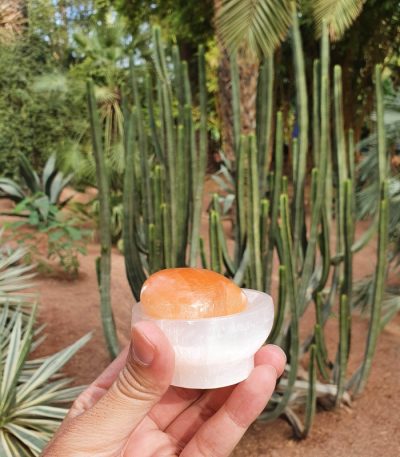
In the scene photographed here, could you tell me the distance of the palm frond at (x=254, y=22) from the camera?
3.57 m

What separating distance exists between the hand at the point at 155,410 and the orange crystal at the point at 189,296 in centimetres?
8

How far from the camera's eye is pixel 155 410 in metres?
1.21

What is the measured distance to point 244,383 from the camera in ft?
3.30

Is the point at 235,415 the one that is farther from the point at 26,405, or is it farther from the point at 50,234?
the point at 50,234

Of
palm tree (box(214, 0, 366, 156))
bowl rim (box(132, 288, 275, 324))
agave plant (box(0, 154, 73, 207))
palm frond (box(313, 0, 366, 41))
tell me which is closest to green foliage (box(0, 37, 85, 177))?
agave plant (box(0, 154, 73, 207))

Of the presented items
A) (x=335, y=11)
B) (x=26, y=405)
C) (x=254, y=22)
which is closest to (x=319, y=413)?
(x=26, y=405)

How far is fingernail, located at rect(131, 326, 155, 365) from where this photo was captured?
2.76 ft

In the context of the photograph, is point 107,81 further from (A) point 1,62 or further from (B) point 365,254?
(B) point 365,254

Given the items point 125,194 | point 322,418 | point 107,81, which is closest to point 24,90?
point 107,81

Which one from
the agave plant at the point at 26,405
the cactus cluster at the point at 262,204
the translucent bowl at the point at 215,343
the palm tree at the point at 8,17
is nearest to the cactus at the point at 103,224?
the cactus cluster at the point at 262,204

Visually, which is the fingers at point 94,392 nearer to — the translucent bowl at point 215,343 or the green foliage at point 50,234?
the translucent bowl at point 215,343

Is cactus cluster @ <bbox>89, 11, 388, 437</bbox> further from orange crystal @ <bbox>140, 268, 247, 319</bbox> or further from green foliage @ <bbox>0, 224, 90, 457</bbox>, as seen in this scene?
orange crystal @ <bbox>140, 268, 247, 319</bbox>

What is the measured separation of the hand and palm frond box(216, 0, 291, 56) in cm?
292

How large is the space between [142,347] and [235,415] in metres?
0.31
